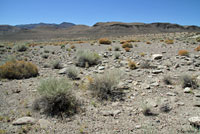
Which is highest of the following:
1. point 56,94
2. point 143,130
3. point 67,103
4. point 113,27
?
point 113,27

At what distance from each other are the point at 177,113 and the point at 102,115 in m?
1.62

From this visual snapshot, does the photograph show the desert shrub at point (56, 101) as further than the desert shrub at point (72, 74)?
No

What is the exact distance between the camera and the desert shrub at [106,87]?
12.2 feet

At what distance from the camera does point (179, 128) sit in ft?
8.09

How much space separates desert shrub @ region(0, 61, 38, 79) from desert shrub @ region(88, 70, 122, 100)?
2.90 meters

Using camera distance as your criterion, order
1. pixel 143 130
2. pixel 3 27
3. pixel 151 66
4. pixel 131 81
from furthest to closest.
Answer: pixel 3 27 < pixel 151 66 < pixel 131 81 < pixel 143 130

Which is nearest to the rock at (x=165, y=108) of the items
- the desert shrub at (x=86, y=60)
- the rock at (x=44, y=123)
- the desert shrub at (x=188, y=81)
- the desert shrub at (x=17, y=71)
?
the desert shrub at (x=188, y=81)

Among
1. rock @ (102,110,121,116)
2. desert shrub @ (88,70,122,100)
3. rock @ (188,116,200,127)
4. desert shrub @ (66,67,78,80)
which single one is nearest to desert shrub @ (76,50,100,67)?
desert shrub @ (66,67,78,80)

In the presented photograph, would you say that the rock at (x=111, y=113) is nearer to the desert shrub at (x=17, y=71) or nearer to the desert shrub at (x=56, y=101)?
the desert shrub at (x=56, y=101)

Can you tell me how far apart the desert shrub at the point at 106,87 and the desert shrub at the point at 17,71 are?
2.90 metres

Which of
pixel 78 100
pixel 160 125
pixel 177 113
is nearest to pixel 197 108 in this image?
pixel 177 113

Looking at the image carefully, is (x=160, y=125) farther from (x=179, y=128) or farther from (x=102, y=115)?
(x=102, y=115)

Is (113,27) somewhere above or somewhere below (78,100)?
above

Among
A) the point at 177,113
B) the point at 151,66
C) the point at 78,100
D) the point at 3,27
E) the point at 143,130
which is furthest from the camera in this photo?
the point at 3,27
